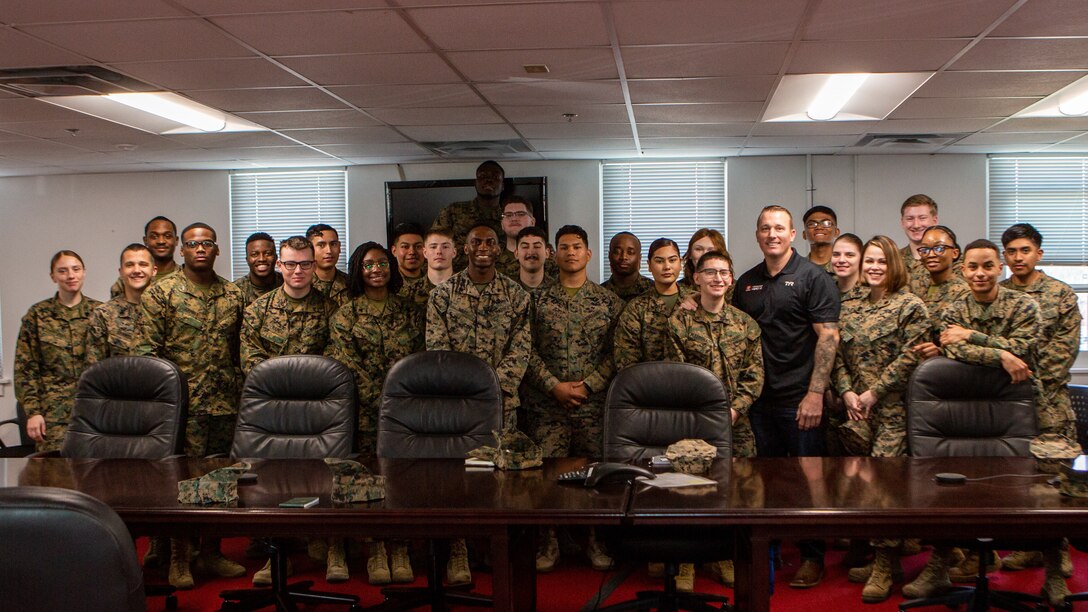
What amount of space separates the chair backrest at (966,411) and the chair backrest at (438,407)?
1.71 metres

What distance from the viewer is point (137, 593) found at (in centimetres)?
145

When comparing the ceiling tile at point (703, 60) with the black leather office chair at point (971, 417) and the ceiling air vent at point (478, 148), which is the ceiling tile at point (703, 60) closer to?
the black leather office chair at point (971, 417)

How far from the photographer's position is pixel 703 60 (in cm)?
475

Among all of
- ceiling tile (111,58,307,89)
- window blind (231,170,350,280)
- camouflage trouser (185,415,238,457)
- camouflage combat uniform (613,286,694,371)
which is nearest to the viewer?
camouflage combat uniform (613,286,694,371)

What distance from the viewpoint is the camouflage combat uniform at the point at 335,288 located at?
5078mm

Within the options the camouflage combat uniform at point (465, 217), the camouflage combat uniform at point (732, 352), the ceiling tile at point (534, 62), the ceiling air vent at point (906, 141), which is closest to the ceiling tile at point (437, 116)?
the camouflage combat uniform at point (465, 217)

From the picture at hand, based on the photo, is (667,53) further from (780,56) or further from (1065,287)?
(1065,287)

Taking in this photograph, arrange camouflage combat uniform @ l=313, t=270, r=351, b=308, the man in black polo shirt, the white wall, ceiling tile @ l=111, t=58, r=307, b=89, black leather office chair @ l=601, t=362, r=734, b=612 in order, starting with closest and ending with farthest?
black leather office chair @ l=601, t=362, r=734, b=612 → the man in black polo shirt → ceiling tile @ l=111, t=58, r=307, b=89 → camouflage combat uniform @ l=313, t=270, r=351, b=308 → the white wall

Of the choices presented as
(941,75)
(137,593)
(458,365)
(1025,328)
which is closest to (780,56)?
(941,75)

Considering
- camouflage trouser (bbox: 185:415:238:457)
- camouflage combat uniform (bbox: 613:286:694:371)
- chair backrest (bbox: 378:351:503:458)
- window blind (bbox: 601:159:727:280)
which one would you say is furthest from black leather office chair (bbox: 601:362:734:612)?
window blind (bbox: 601:159:727:280)

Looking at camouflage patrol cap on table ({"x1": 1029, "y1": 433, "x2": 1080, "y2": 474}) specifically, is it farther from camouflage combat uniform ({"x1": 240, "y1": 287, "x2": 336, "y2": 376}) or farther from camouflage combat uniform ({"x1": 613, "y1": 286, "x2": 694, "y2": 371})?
camouflage combat uniform ({"x1": 240, "y1": 287, "x2": 336, "y2": 376})

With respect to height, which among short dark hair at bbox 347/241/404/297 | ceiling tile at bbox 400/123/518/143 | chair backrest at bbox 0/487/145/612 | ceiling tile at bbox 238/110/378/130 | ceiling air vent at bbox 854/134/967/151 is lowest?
chair backrest at bbox 0/487/145/612

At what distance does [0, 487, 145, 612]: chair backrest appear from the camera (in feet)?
4.55

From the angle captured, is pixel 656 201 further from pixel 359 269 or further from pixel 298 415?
pixel 298 415
